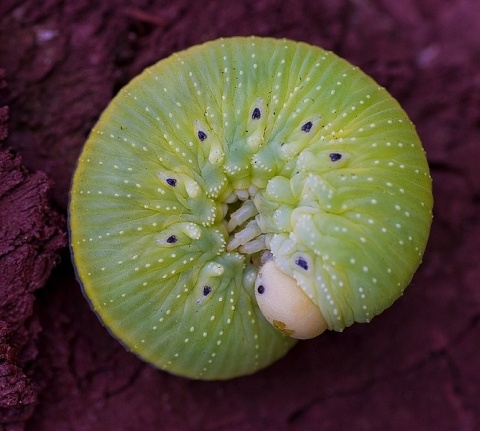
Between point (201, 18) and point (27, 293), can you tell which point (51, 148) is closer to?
point (27, 293)

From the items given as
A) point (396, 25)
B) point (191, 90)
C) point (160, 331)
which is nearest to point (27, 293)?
point (160, 331)

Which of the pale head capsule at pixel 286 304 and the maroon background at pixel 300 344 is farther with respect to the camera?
the maroon background at pixel 300 344

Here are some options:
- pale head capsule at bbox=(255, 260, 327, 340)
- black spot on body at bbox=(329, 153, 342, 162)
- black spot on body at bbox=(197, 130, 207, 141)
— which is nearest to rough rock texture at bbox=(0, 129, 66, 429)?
black spot on body at bbox=(197, 130, 207, 141)

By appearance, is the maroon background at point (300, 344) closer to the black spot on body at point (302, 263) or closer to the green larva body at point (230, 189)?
the green larva body at point (230, 189)

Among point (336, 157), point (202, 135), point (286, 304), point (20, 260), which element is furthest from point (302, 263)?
point (20, 260)

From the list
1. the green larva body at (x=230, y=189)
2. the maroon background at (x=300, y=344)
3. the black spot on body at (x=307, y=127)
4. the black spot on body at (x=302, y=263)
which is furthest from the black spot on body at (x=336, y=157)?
the maroon background at (x=300, y=344)

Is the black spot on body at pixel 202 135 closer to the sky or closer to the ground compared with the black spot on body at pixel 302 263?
closer to the sky
